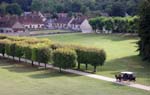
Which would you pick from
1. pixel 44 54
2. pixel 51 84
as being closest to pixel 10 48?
pixel 44 54

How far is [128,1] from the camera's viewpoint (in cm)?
16912

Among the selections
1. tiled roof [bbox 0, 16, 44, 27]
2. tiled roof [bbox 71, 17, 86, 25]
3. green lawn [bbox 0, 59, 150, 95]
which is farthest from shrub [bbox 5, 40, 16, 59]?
tiled roof [bbox 71, 17, 86, 25]

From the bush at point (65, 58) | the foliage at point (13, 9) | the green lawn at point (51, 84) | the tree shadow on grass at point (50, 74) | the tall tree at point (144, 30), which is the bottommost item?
the green lawn at point (51, 84)

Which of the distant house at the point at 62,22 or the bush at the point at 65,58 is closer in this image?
the bush at the point at 65,58

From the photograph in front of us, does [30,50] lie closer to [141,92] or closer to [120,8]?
[141,92]

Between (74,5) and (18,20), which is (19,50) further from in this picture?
(74,5)

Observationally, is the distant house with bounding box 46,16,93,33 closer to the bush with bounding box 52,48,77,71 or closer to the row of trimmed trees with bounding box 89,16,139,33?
the row of trimmed trees with bounding box 89,16,139,33

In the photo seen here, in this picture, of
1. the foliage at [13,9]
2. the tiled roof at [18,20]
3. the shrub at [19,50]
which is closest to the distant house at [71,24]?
the tiled roof at [18,20]

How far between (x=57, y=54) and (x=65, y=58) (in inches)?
57.5

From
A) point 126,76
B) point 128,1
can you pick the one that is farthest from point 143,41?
point 128,1

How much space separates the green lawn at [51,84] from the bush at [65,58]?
4.63 feet

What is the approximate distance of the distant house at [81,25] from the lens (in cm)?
14112

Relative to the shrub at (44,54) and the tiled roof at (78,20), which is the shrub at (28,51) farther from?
the tiled roof at (78,20)

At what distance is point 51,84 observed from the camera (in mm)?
47094
